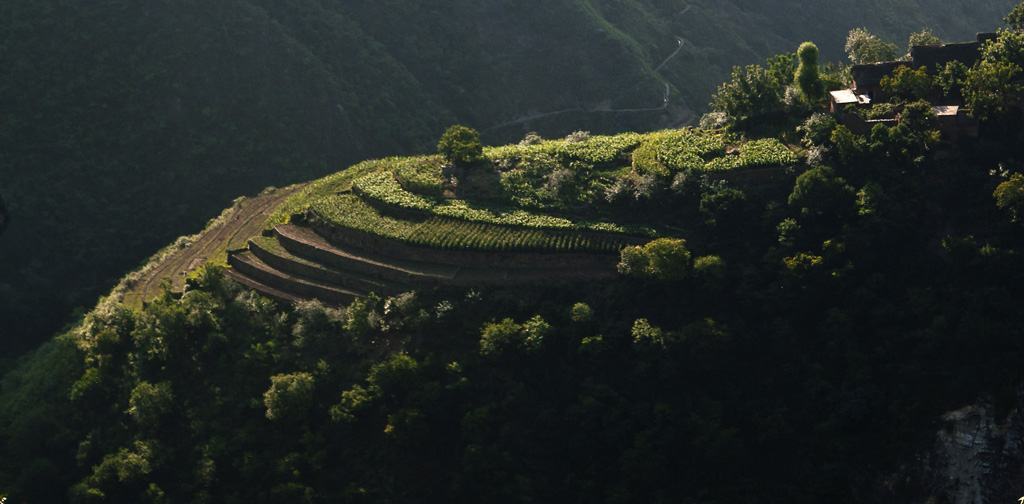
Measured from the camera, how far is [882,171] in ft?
123

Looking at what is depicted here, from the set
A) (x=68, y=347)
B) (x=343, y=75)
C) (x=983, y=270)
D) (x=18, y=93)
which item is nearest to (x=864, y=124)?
(x=983, y=270)

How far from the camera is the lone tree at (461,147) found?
46.4m

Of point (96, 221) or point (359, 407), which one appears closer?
point (359, 407)

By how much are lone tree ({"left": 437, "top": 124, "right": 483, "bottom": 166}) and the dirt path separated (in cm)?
1215

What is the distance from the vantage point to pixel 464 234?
4112 cm

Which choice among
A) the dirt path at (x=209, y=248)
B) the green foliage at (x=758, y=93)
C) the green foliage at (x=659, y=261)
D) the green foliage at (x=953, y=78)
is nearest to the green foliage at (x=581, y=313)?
the green foliage at (x=659, y=261)

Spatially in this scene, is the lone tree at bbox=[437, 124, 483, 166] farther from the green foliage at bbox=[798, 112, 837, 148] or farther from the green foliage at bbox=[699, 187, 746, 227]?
the green foliage at bbox=[798, 112, 837, 148]

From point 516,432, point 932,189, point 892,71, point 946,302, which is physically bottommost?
point 516,432

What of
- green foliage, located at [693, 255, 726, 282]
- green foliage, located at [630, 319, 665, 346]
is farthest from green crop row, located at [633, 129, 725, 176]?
green foliage, located at [630, 319, 665, 346]

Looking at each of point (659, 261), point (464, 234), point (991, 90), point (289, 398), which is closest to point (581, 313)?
point (659, 261)

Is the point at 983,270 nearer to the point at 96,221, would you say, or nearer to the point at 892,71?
the point at 892,71

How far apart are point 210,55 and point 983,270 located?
64.1 metres

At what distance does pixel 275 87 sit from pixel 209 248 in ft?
98.4

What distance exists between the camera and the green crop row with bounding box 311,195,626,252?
1549 inches
